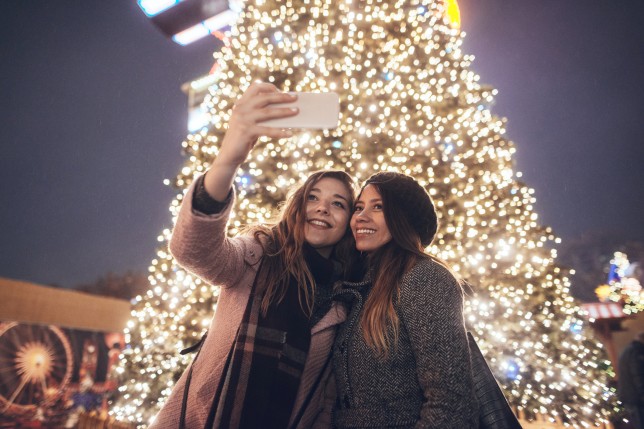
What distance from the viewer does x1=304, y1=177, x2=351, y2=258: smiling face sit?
6.48 feet

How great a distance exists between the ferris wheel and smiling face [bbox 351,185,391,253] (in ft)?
48.7

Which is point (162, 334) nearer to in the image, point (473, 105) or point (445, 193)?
point (445, 193)

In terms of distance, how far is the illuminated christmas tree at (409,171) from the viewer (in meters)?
5.08

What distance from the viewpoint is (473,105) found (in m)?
6.03

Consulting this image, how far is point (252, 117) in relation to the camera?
3.79 feet

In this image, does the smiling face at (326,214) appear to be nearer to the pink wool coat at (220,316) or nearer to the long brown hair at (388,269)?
the long brown hair at (388,269)

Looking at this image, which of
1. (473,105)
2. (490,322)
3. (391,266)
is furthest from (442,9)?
(391,266)

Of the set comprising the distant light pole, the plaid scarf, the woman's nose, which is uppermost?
the distant light pole

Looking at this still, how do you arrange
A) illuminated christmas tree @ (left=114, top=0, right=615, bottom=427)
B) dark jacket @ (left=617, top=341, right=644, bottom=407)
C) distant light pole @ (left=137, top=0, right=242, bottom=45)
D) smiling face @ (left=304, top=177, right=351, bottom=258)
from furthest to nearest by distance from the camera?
distant light pole @ (left=137, top=0, right=242, bottom=45) → illuminated christmas tree @ (left=114, top=0, right=615, bottom=427) → dark jacket @ (left=617, top=341, right=644, bottom=407) → smiling face @ (left=304, top=177, right=351, bottom=258)

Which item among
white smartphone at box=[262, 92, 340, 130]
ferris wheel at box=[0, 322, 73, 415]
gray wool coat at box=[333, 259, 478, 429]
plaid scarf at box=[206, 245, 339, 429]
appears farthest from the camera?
ferris wheel at box=[0, 322, 73, 415]

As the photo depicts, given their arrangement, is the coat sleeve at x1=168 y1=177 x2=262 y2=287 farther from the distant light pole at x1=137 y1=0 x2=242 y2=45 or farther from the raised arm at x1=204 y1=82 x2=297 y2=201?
the distant light pole at x1=137 y1=0 x2=242 y2=45

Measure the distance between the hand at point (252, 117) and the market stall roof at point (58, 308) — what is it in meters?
14.9

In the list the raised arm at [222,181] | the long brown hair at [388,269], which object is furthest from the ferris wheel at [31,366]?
the long brown hair at [388,269]

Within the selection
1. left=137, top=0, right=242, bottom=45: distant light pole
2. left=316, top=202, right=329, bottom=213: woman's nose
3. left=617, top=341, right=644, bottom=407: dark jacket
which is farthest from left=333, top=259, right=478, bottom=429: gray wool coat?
left=137, top=0, right=242, bottom=45: distant light pole
